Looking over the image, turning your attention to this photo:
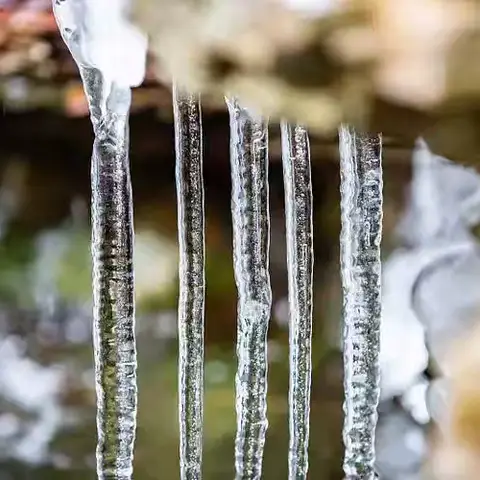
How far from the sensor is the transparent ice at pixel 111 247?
410 millimetres

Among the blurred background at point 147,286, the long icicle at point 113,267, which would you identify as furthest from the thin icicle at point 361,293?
the long icicle at point 113,267

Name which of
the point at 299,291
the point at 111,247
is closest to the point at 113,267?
the point at 111,247

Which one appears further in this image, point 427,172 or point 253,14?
point 427,172

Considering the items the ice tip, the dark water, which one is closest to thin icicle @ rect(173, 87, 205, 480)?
the dark water

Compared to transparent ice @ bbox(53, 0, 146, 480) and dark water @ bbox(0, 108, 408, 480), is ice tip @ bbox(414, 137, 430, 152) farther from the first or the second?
transparent ice @ bbox(53, 0, 146, 480)

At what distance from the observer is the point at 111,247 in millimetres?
425

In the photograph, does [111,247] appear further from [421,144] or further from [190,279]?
[421,144]

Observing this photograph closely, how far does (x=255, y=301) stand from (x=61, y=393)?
14 centimetres

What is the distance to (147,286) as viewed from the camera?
1.40 feet

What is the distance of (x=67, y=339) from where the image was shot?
1.42ft

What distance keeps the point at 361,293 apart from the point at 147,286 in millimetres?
132

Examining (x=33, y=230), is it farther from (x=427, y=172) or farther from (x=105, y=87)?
(x=427, y=172)

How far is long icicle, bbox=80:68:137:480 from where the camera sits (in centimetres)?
42

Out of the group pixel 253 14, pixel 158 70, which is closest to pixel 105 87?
pixel 158 70
